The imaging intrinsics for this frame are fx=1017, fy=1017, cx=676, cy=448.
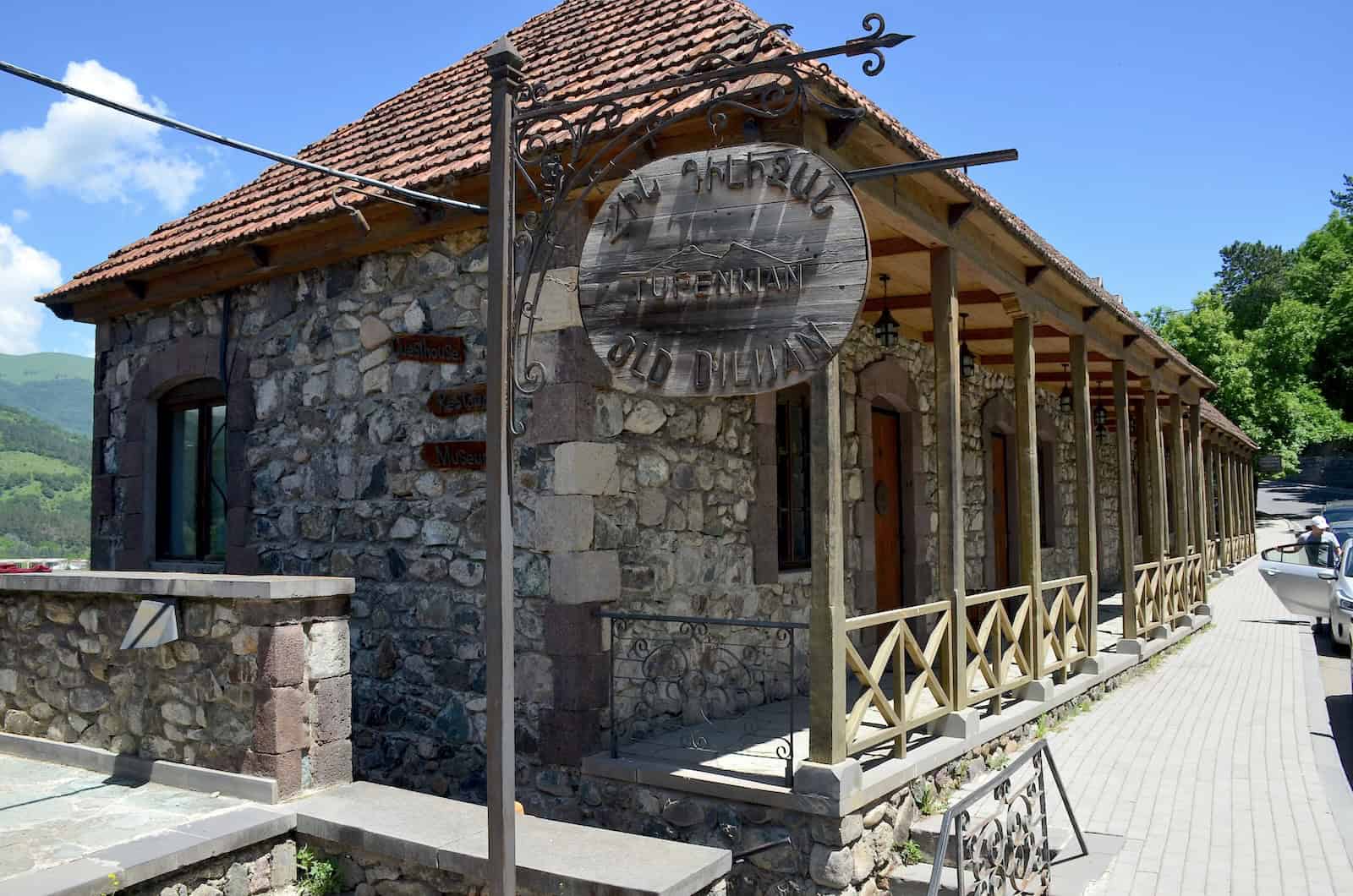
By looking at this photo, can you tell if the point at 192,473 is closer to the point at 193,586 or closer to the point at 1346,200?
the point at 193,586

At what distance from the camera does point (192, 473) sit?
812 cm

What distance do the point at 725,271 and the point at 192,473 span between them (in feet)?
20.2

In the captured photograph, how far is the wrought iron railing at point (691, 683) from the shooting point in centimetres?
548

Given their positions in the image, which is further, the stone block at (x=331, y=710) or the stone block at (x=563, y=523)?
the stone block at (x=563, y=523)

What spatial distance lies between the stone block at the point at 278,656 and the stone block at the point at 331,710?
175 mm

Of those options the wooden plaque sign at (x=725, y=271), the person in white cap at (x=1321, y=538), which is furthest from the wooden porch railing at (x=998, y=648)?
the person in white cap at (x=1321, y=538)

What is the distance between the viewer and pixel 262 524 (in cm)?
727

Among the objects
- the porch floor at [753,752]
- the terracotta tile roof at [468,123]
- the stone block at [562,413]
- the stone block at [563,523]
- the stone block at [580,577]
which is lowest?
the porch floor at [753,752]

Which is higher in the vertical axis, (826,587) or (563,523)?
(563,523)

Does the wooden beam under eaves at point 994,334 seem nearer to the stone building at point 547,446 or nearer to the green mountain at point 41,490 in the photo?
the stone building at point 547,446

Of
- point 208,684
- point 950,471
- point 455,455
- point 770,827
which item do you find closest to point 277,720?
point 208,684

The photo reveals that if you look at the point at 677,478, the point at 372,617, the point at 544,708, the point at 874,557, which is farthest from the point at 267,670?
the point at 874,557

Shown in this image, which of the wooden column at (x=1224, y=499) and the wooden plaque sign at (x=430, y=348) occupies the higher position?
the wooden plaque sign at (x=430, y=348)

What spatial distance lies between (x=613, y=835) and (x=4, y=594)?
396cm
